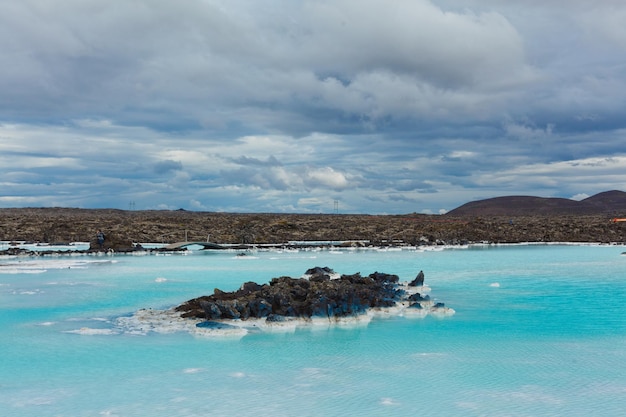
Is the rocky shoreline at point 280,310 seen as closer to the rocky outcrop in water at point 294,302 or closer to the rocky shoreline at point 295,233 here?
the rocky outcrop in water at point 294,302

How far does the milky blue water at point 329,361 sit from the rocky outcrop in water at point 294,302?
2.44ft

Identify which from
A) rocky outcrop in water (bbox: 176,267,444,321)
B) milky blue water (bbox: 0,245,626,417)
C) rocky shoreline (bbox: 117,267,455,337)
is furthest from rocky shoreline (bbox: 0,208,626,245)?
rocky shoreline (bbox: 117,267,455,337)

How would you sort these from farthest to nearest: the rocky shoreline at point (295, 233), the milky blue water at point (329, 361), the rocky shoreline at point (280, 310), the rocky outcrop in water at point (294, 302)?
1. the rocky shoreline at point (295, 233)
2. the rocky outcrop in water at point (294, 302)
3. the rocky shoreline at point (280, 310)
4. the milky blue water at point (329, 361)

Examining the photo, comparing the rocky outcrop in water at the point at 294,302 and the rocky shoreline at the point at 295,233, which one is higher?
the rocky shoreline at the point at 295,233

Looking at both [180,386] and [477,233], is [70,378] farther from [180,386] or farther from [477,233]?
[477,233]

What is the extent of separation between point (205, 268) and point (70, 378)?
61.6 feet

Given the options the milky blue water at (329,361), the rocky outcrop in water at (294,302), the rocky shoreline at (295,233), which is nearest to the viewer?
the milky blue water at (329,361)

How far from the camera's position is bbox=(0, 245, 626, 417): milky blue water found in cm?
827

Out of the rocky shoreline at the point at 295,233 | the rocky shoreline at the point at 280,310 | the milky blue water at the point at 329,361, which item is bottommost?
the milky blue water at the point at 329,361

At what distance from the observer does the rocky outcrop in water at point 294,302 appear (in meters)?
13.7

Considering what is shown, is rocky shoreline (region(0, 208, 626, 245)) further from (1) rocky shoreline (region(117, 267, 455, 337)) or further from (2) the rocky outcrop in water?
(1) rocky shoreline (region(117, 267, 455, 337))

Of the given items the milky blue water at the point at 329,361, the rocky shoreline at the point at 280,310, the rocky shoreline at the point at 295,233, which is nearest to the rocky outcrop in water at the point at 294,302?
the rocky shoreline at the point at 280,310

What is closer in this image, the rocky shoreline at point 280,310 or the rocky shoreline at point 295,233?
the rocky shoreline at point 280,310

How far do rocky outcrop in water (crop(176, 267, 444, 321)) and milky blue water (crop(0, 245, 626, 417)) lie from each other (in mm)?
744
